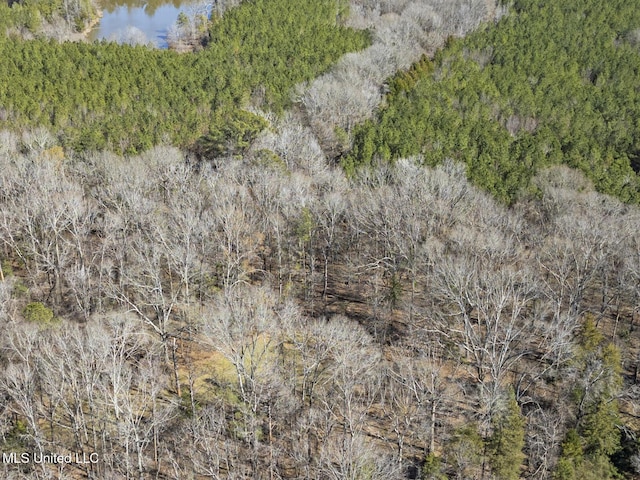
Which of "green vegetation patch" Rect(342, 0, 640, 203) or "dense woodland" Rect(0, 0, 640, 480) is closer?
"dense woodland" Rect(0, 0, 640, 480)

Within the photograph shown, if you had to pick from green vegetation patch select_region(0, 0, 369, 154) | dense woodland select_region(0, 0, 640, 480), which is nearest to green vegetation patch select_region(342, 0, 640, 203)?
dense woodland select_region(0, 0, 640, 480)

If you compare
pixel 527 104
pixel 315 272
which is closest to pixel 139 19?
pixel 527 104

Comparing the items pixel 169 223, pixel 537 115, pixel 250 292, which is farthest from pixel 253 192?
pixel 537 115

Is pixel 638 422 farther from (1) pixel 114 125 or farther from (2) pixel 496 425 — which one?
(1) pixel 114 125

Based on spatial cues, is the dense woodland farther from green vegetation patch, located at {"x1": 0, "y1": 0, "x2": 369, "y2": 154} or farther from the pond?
the pond

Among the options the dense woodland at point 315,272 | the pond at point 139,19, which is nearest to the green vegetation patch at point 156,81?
the dense woodland at point 315,272

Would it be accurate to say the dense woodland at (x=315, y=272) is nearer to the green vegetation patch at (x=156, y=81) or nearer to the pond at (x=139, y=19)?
the green vegetation patch at (x=156, y=81)
